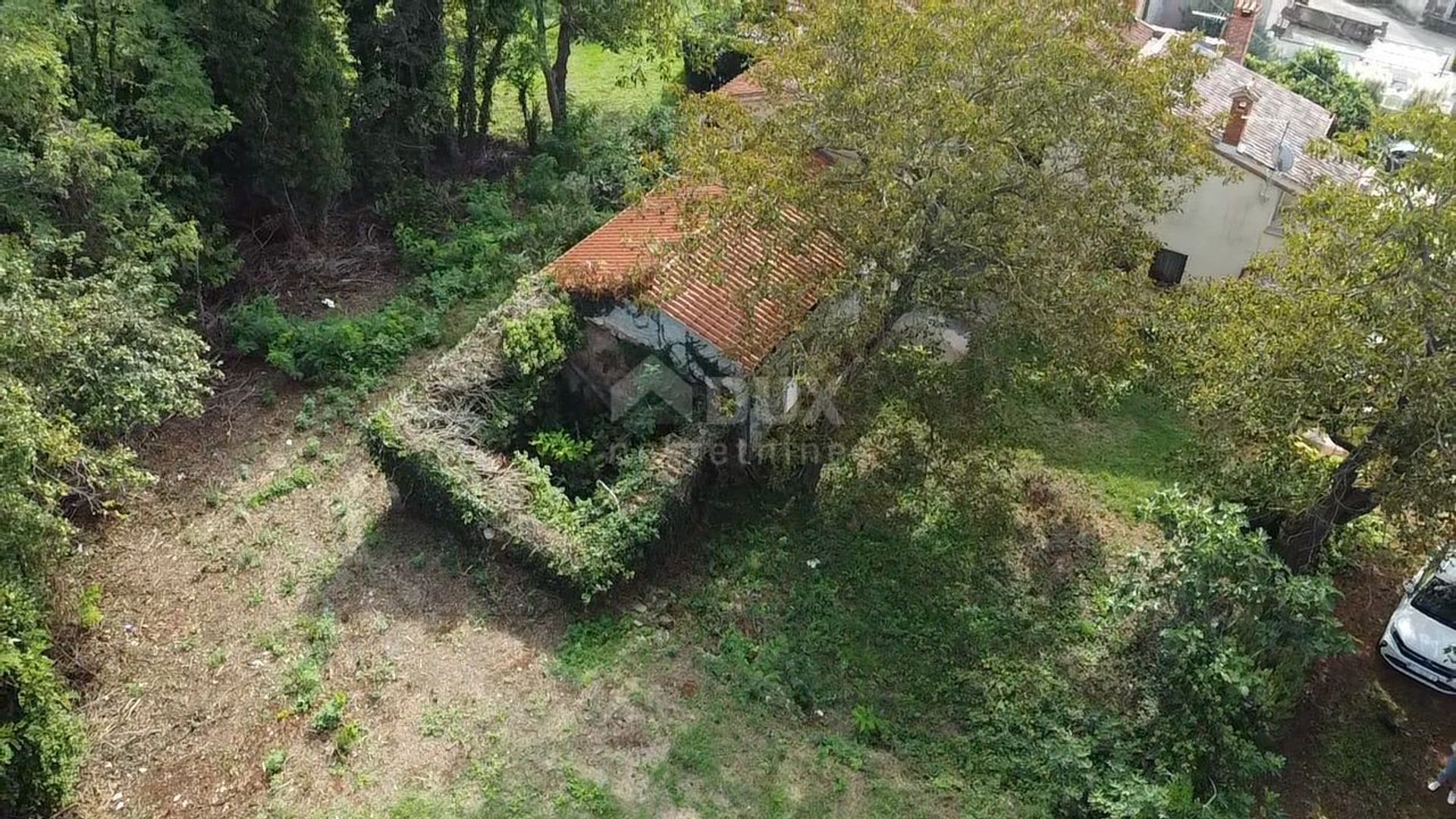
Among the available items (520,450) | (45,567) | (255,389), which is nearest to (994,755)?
(520,450)

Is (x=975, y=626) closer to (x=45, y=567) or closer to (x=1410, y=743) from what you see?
(x=1410, y=743)

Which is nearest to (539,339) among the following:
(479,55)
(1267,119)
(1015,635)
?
(1015,635)

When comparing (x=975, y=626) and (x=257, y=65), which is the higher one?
(x=257, y=65)

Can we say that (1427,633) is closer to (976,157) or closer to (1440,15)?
(976,157)

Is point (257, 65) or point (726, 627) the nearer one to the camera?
point (726, 627)

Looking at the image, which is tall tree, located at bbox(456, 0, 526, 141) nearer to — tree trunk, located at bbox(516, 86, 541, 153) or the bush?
tree trunk, located at bbox(516, 86, 541, 153)
